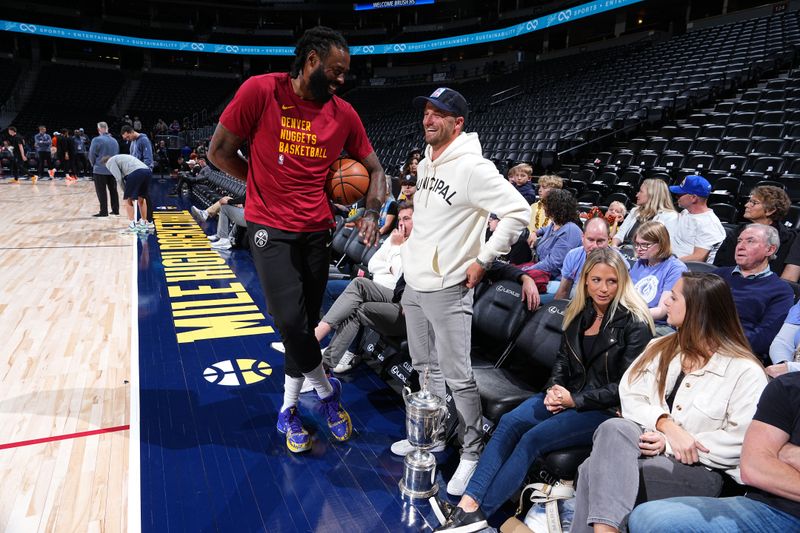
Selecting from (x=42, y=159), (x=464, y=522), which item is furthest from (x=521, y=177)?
(x=42, y=159)

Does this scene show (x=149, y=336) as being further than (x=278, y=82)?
Yes

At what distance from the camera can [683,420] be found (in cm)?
177

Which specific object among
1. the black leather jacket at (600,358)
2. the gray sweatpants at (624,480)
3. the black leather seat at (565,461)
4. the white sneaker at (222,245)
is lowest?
the white sneaker at (222,245)

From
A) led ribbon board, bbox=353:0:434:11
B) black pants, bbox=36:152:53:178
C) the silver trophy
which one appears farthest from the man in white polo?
led ribbon board, bbox=353:0:434:11

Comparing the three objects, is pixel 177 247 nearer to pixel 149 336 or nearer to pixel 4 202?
pixel 149 336

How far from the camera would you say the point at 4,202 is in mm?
9883

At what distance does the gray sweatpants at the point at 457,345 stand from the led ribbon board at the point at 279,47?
17692 millimetres

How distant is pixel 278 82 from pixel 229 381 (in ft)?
6.28

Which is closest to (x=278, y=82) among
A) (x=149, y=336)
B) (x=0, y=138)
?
(x=149, y=336)

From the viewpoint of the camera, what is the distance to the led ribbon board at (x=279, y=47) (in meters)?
18.4

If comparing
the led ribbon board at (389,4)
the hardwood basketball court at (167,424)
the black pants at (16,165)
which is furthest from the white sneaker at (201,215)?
the led ribbon board at (389,4)

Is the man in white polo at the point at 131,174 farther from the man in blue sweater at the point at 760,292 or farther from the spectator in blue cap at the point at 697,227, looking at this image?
the man in blue sweater at the point at 760,292

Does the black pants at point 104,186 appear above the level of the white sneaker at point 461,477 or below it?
above

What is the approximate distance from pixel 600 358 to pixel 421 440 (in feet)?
2.74
